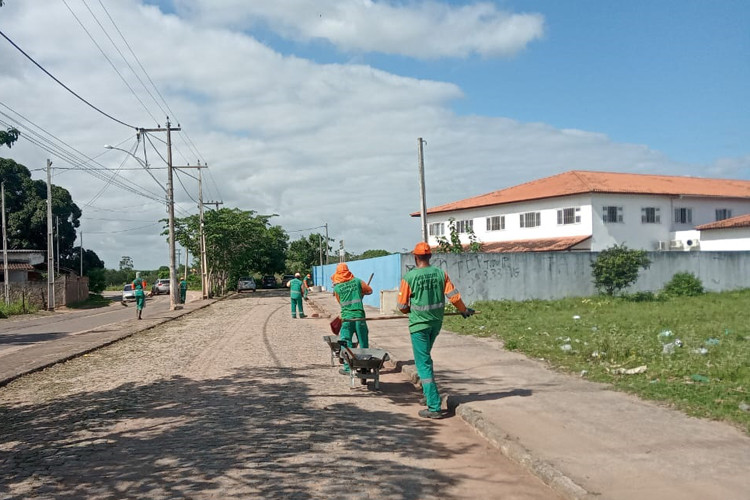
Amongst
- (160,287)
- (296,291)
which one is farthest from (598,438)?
(160,287)

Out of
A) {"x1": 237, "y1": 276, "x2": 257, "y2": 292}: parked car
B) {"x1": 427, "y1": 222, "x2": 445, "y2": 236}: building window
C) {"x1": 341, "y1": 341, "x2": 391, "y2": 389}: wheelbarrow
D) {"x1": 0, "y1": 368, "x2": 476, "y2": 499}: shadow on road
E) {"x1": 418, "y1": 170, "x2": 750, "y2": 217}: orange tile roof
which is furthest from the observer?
{"x1": 237, "y1": 276, "x2": 257, "y2": 292}: parked car

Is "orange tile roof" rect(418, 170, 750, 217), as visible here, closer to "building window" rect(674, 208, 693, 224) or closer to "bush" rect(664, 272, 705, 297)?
"building window" rect(674, 208, 693, 224)

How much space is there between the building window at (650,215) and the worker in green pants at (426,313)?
116 ft

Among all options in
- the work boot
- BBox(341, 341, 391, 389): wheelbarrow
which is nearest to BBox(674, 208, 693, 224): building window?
BBox(341, 341, 391, 389): wheelbarrow

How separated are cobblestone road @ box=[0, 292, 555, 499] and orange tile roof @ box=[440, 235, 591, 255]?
26033 millimetres

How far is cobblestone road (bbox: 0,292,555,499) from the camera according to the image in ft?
15.7

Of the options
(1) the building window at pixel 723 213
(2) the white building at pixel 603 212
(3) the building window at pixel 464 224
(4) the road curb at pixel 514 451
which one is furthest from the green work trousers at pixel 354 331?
(1) the building window at pixel 723 213

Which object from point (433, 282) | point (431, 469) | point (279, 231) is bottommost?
point (431, 469)

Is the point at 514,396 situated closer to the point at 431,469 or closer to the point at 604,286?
the point at 431,469

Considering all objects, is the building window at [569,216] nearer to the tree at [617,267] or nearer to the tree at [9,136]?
the tree at [617,267]

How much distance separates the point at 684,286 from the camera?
25.7 meters

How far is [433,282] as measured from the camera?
23.1 ft

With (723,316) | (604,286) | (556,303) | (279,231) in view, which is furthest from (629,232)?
(279,231)

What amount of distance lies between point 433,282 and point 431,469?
7.52 feet
